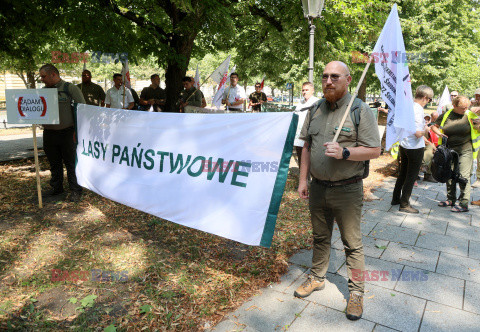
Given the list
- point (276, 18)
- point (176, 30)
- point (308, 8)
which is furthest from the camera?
point (276, 18)

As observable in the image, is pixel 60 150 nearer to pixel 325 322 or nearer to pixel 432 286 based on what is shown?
pixel 325 322

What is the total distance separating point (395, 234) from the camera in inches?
192

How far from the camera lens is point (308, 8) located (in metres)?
6.20

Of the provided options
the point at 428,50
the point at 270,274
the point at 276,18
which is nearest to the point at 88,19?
the point at 270,274

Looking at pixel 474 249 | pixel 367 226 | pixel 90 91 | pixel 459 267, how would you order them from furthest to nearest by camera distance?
pixel 90 91, pixel 367 226, pixel 474 249, pixel 459 267

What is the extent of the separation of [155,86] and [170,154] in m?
6.54

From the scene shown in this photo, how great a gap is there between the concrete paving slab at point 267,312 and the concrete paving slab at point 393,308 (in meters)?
0.60

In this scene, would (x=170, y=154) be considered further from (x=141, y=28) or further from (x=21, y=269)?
(x=141, y=28)

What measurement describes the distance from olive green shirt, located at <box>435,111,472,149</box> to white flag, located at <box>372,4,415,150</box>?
302cm

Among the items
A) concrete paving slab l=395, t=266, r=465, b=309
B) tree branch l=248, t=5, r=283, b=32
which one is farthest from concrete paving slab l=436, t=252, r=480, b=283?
tree branch l=248, t=5, r=283, b=32

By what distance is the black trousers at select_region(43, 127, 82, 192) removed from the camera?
5708mm

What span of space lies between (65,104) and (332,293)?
4889 mm

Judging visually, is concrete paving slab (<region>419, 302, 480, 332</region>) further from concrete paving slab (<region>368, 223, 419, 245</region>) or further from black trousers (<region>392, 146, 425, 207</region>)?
black trousers (<region>392, 146, 425, 207</region>)

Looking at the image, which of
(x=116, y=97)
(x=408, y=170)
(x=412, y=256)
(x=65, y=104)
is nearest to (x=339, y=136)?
(x=412, y=256)
